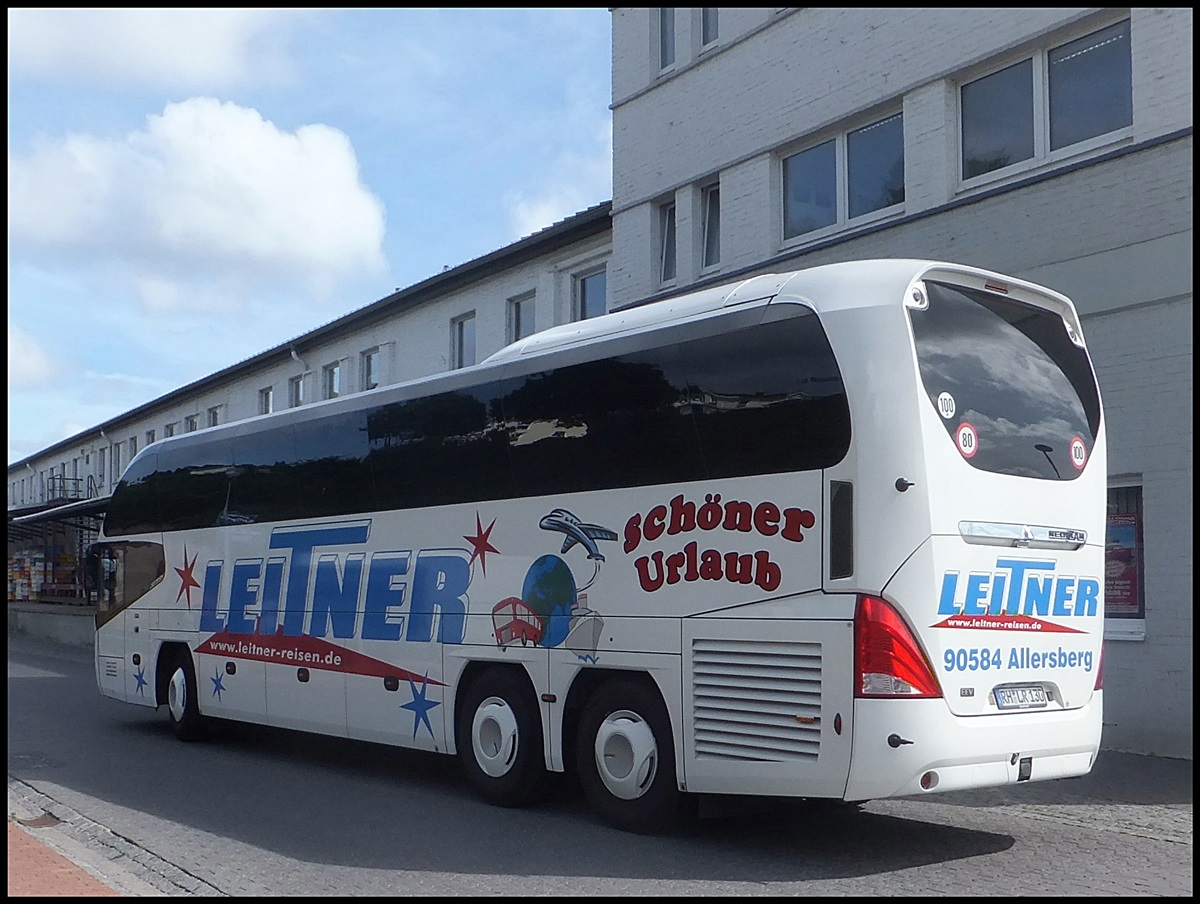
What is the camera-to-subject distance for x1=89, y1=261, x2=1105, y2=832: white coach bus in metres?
7.96

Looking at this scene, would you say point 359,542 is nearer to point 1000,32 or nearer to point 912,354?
point 912,354

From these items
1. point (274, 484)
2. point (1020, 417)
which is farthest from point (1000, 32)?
point (274, 484)

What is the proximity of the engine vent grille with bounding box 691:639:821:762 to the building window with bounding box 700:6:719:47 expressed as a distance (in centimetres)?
1291

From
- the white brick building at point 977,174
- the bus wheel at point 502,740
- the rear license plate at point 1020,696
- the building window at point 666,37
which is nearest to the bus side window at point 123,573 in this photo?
the bus wheel at point 502,740

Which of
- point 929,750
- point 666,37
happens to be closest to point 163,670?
point 929,750

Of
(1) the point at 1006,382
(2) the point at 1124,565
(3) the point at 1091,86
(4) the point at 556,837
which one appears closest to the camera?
(1) the point at 1006,382

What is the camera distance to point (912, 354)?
8078mm

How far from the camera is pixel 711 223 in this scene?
19.7m

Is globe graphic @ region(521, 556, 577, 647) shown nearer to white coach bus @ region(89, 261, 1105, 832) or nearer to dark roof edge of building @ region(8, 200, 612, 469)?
white coach bus @ region(89, 261, 1105, 832)

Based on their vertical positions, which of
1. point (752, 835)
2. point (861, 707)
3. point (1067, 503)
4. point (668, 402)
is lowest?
point (752, 835)

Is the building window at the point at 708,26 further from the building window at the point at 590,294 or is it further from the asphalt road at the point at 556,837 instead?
the asphalt road at the point at 556,837

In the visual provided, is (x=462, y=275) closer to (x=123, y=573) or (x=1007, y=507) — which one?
(x=123, y=573)

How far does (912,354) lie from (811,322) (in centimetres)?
66

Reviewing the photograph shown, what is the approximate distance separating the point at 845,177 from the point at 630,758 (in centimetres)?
997
